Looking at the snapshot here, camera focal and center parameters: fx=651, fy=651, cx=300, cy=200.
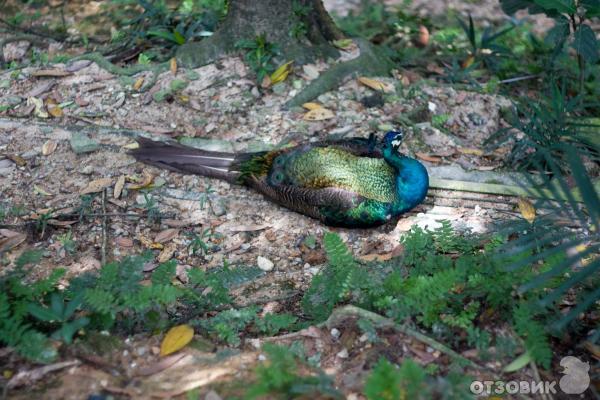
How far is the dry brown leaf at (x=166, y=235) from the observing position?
434 cm

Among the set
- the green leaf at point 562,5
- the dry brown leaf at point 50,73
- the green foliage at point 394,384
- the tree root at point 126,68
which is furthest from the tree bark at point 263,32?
the green foliage at point 394,384

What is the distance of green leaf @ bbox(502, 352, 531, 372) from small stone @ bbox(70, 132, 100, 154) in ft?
11.2

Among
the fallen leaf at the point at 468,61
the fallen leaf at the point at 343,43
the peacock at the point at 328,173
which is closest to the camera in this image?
the peacock at the point at 328,173

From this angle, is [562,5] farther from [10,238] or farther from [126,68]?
[10,238]

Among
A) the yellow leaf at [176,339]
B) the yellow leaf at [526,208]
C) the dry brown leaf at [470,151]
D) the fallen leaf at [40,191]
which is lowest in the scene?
Result: the yellow leaf at [526,208]

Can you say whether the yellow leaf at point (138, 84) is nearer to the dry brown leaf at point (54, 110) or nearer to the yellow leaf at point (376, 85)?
the dry brown leaf at point (54, 110)

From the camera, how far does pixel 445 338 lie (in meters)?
3.04

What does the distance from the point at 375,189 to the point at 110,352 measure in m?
2.23

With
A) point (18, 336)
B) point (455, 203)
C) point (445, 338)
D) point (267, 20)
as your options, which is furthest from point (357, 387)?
point (267, 20)

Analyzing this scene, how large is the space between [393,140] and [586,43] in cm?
180

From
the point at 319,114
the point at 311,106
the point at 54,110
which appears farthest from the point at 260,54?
the point at 54,110

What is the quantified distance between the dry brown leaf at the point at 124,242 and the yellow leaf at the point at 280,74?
205cm

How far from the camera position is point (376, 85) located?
5652mm

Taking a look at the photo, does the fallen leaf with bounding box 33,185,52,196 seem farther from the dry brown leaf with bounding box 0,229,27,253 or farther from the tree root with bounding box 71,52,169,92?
the tree root with bounding box 71,52,169,92
